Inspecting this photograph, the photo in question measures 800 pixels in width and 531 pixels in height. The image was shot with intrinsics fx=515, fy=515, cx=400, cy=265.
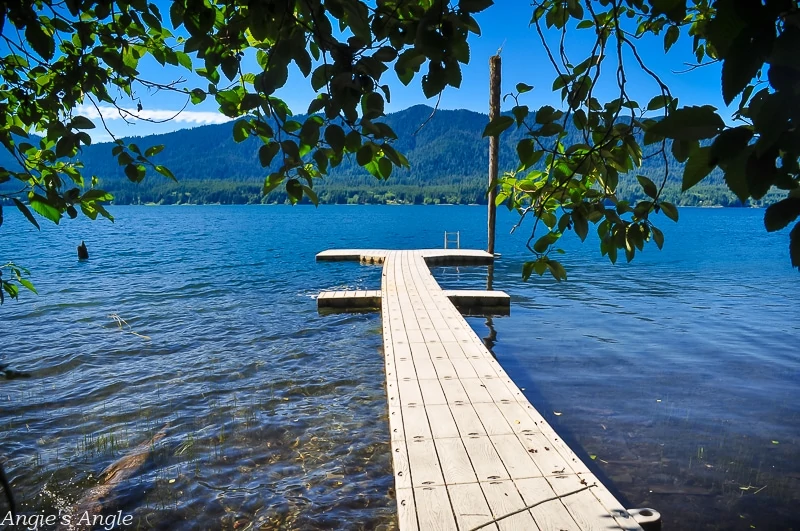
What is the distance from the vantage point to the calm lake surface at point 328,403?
203 inches

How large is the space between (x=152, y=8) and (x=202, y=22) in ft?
2.51

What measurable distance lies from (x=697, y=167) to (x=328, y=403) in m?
7.08

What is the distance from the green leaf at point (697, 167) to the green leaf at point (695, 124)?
47 mm

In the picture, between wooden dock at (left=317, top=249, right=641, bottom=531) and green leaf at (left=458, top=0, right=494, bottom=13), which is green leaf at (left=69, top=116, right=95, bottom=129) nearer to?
green leaf at (left=458, top=0, right=494, bottom=13)

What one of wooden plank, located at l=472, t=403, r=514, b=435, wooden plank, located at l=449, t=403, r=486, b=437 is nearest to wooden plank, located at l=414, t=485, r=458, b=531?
wooden plank, located at l=449, t=403, r=486, b=437

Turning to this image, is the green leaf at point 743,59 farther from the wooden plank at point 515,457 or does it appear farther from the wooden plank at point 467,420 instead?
the wooden plank at point 467,420

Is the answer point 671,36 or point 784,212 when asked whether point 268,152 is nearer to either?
point 784,212

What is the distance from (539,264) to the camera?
74.3 inches

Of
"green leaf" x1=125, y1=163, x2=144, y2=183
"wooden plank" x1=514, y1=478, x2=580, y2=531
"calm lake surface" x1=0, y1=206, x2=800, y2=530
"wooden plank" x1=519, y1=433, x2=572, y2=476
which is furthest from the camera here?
"calm lake surface" x1=0, y1=206, x2=800, y2=530

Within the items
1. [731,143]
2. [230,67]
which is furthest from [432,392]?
[731,143]

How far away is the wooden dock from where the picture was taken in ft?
11.0

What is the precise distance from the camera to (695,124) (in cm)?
89

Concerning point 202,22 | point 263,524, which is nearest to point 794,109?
point 202,22

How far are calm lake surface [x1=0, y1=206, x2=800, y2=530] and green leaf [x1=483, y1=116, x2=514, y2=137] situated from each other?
180cm
